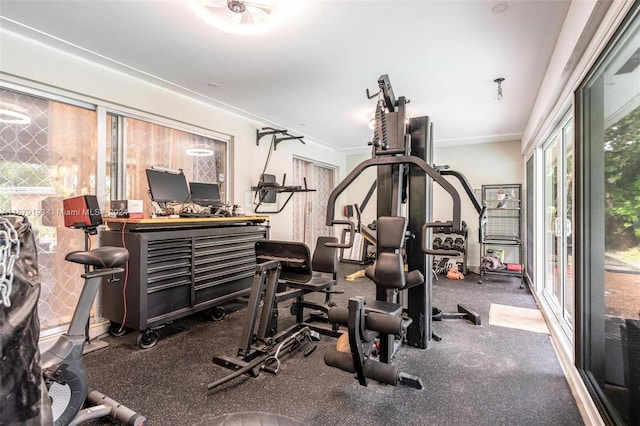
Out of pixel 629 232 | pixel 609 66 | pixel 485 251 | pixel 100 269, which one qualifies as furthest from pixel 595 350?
pixel 485 251

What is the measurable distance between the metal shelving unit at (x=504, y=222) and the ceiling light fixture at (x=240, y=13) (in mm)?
4680

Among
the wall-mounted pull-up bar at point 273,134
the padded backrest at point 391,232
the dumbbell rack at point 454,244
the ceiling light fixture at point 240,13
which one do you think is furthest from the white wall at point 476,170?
the ceiling light fixture at point 240,13

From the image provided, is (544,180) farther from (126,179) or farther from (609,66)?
(126,179)

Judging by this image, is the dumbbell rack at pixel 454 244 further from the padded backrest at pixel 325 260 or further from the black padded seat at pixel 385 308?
the black padded seat at pixel 385 308

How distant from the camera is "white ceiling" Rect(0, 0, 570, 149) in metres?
2.02

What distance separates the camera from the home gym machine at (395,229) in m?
1.80

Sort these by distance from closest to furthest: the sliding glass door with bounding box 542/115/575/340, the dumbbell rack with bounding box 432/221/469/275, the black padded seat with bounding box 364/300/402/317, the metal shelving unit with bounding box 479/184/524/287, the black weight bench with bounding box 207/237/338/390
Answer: the black padded seat with bounding box 364/300/402/317 < the black weight bench with bounding box 207/237/338/390 < the sliding glass door with bounding box 542/115/575/340 < the metal shelving unit with bounding box 479/184/524/287 < the dumbbell rack with bounding box 432/221/469/275

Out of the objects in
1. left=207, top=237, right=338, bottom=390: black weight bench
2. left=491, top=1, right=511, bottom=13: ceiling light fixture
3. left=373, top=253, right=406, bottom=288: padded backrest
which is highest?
left=491, top=1, right=511, bottom=13: ceiling light fixture

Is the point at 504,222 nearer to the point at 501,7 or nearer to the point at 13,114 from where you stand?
the point at 501,7

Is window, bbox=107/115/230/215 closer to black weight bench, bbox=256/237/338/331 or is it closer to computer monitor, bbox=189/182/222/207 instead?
computer monitor, bbox=189/182/222/207

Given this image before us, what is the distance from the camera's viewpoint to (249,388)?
1.99 metres

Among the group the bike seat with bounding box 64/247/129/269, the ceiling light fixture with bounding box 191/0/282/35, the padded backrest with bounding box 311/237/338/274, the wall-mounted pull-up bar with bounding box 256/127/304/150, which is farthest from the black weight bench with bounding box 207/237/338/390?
the wall-mounted pull-up bar with bounding box 256/127/304/150

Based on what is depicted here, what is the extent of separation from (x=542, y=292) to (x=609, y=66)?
317cm

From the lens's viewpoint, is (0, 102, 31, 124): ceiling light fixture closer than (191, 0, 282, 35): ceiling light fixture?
No
